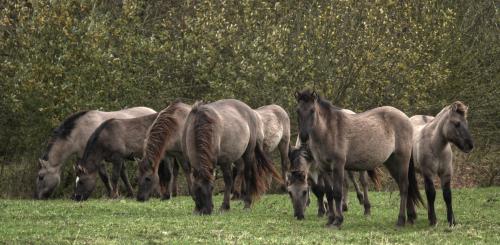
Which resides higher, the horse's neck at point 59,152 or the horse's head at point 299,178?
the horse's head at point 299,178

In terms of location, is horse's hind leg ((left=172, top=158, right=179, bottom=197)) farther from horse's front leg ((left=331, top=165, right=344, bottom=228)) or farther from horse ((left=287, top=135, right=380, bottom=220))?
horse's front leg ((left=331, top=165, right=344, bottom=228))

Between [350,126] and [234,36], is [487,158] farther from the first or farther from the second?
[350,126]

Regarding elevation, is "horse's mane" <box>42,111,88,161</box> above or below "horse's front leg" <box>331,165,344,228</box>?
below

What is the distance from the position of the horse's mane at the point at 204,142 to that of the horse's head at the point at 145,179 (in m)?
2.39

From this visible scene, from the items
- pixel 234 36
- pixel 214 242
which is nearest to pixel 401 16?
pixel 234 36

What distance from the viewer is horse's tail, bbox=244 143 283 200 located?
56.1 feet

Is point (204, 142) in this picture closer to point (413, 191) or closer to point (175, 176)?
point (413, 191)

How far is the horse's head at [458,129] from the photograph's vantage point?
14086mm

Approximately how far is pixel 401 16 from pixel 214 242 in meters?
15.9

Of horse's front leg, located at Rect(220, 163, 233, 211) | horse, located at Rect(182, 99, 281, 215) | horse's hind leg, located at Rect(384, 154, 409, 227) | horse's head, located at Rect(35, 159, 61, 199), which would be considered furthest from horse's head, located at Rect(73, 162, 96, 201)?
horse's hind leg, located at Rect(384, 154, 409, 227)

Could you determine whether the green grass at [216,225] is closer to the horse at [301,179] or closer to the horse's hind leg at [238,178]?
the horse at [301,179]

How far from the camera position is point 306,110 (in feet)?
44.1

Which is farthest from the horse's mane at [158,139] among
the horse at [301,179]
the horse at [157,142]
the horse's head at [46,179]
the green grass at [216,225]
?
the horse's head at [46,179]

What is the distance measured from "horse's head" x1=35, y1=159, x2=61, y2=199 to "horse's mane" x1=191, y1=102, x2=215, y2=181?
7019mm
